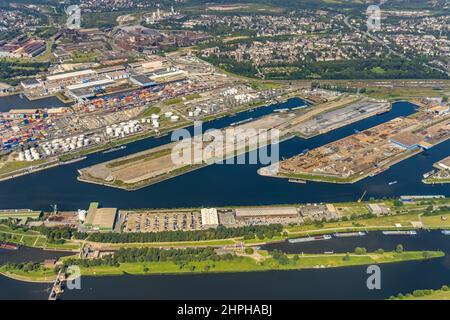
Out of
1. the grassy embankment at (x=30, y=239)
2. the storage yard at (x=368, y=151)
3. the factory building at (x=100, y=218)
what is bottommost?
the grassy embankment at (x=30, y=239)

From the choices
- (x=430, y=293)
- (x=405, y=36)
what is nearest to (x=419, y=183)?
(x=430, y=293)

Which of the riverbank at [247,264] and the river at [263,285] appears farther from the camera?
the riverbank at [247,264]

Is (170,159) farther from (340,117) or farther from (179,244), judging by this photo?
(340,117)

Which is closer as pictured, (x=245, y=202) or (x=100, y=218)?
(x=100, y=218)

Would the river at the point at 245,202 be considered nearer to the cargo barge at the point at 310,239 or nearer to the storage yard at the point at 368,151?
the cargo barge at the point at 310,239

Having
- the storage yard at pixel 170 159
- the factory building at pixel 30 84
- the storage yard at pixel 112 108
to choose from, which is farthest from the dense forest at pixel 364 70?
the factory building at pixel 30 84

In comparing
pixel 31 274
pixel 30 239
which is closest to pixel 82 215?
pixel 30 239

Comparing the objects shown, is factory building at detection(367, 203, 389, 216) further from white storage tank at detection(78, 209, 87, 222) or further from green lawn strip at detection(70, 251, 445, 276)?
white storage tank at detection(78, 209, 87, 222)
